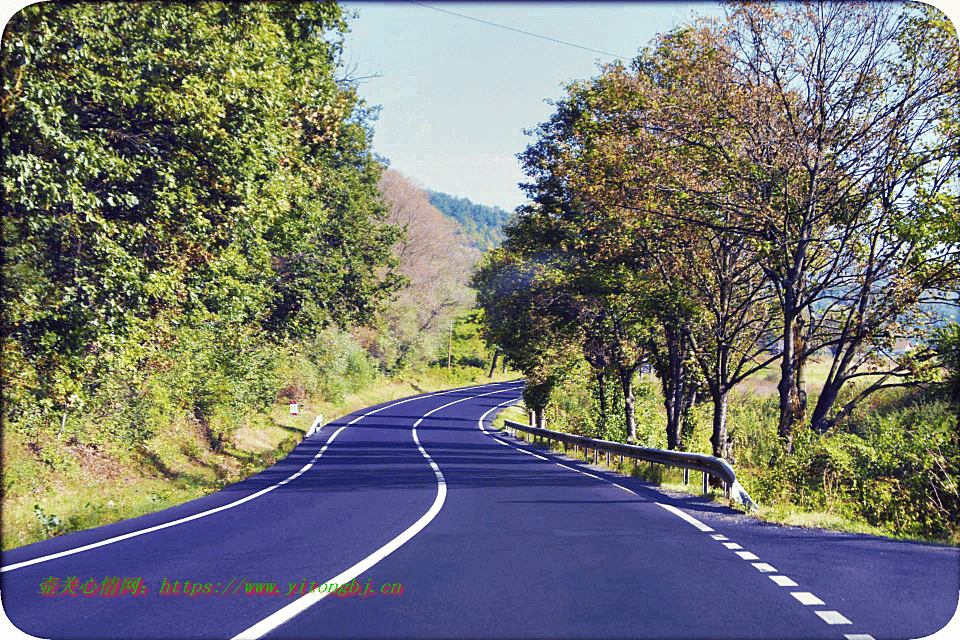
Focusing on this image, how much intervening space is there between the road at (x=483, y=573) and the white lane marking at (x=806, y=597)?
0.02 metres

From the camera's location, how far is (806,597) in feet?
19.2

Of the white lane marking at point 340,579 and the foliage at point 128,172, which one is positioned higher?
the foliage at point 128,172

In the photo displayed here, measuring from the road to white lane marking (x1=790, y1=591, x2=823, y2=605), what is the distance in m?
0.02

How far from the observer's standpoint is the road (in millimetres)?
5105

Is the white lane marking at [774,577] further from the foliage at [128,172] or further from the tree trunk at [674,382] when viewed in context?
the tree trunk at [674,382]

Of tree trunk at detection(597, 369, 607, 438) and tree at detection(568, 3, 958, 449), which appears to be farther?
tree trunk at detection(597, 369, 607, 438)

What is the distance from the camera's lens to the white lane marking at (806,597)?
18.7 ft

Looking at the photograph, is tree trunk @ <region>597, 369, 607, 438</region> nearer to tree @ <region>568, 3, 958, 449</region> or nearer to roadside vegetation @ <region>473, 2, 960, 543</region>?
roadside vegetation @ <region>473, 2, 960, 543</region>

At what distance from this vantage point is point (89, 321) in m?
10.6

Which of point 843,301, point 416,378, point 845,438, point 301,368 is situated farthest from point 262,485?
point 416,378

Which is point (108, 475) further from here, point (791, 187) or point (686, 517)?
point (791, 187)

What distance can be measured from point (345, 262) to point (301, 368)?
1287 cm

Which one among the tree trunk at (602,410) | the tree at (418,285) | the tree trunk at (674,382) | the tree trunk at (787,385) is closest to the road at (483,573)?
the tree trunk at (787,385)

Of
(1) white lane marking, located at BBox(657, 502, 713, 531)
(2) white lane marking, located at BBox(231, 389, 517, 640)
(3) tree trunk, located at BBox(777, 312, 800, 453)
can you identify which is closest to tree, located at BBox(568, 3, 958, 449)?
(3) tree trunk, located at BBox(777, 312, 800, 453)
